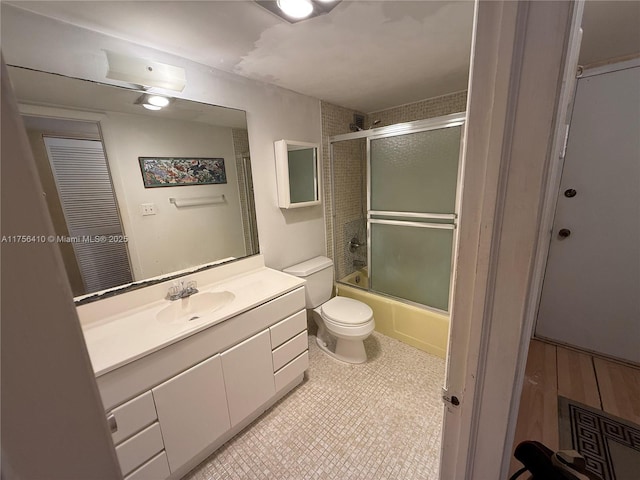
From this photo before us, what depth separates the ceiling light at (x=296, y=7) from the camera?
1016 millimetres

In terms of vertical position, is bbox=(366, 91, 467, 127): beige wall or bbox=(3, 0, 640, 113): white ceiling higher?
bbox=(3, 0, 640, 113): white ceiling

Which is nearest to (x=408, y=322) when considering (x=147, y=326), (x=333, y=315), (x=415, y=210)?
(x=333, y=315)

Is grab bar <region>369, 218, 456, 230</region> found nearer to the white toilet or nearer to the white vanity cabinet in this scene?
the white toilet

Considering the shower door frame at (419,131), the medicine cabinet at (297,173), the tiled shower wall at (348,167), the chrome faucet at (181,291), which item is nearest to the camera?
the chrome faucet at (181,291)

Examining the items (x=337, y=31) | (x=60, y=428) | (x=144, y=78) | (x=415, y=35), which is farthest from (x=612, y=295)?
(x=144, y=78)

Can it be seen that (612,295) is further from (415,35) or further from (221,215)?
(221,215)

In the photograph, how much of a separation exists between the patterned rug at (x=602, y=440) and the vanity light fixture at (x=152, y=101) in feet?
9.20

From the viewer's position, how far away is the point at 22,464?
26cm

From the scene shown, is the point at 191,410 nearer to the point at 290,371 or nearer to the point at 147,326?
the point at 147,326

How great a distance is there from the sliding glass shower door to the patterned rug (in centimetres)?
88

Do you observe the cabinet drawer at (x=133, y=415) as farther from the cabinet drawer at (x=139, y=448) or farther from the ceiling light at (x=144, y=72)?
the ceiling light at (x=144, y=72)

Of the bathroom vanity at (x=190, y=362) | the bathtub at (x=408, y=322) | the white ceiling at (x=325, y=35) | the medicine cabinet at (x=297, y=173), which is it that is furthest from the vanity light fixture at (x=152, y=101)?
the bathtub at (x=408, y=322)

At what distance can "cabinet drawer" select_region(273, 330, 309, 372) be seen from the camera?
1.58 meters

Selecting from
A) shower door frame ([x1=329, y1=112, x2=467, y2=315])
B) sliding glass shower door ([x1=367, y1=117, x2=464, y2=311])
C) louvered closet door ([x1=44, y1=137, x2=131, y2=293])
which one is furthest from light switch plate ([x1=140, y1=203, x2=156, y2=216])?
sliding glass shower door ([x1=367, y1=117, x2=464, y2=311])
